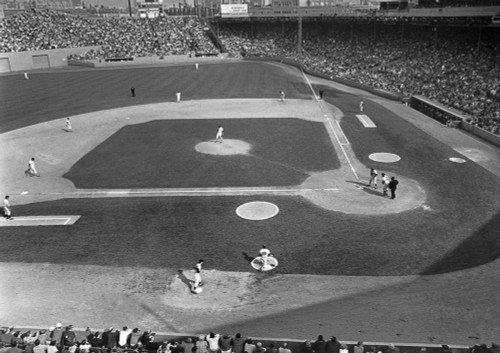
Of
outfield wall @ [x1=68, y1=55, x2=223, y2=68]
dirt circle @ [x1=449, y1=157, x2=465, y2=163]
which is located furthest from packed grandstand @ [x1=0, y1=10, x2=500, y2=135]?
dirt circle @ [x1=449, y1=157, x2=465, y2=163]

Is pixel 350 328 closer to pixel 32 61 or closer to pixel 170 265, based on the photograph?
pixel 170 265

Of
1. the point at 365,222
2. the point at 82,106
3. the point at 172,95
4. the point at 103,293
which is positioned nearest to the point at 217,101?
the point at 172,95

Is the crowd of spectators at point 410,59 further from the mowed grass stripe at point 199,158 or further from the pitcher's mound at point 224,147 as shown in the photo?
the pitcher's mound at point 224,147

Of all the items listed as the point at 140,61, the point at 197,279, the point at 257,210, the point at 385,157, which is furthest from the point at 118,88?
the point at 197,279

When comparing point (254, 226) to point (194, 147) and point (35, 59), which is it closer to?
point (194, 147)

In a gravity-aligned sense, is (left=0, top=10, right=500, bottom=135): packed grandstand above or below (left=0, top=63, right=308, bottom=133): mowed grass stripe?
above

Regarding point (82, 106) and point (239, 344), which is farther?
point (82, 106)

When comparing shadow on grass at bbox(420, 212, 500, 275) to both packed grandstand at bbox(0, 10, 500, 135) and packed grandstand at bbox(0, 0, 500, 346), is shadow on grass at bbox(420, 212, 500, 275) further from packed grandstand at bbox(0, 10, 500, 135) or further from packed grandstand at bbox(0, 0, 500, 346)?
packed grandstand at bbox(0, 10, 500, 135)
